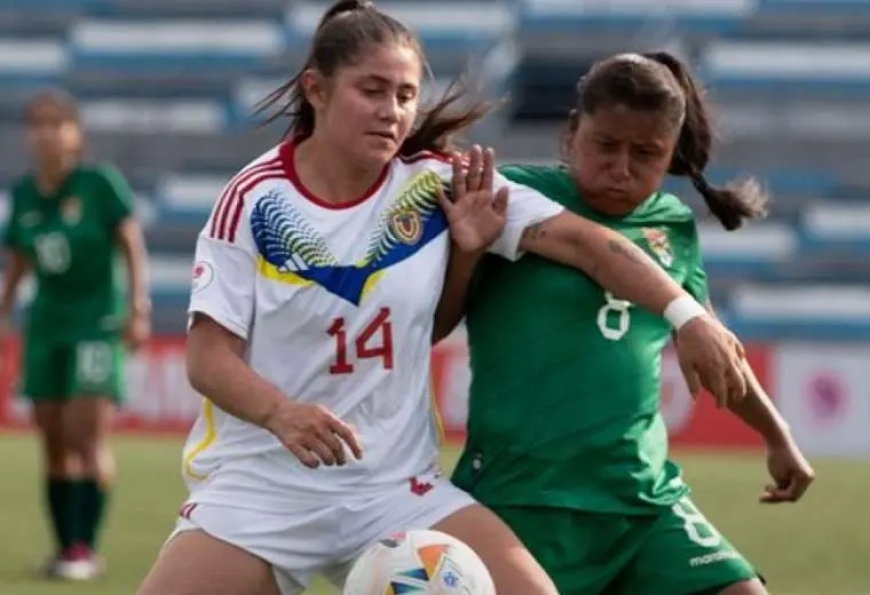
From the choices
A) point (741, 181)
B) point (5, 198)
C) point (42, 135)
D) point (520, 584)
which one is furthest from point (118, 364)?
point (5, 198)

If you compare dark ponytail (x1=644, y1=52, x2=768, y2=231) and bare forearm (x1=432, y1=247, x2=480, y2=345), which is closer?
bare forearm (x1=432, y1=247, x2=480, y2=345)

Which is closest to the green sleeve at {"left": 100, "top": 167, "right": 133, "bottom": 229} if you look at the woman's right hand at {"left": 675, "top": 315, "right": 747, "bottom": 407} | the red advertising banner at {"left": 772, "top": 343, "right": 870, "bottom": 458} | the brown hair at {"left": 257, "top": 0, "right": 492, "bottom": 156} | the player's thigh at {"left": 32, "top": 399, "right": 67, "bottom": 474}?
the player's thigh at {"left": 32, "top": 399, "right": 67, "bottom": 474}

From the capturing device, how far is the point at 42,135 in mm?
9945

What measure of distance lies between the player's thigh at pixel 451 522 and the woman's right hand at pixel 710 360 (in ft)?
1.60

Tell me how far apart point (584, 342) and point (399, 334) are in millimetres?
474

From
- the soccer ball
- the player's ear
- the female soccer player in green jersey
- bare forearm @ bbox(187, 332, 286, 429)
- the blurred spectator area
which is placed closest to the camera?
the soccer ball

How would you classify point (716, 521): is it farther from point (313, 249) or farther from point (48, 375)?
point (313, 249)

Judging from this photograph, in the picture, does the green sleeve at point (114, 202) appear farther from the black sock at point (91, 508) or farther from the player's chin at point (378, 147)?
the player's chin at point (378, 147)

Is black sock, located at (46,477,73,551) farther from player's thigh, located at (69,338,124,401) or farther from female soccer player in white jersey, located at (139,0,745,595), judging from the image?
female soccer player in white jersey, located at (139,0,745,595)

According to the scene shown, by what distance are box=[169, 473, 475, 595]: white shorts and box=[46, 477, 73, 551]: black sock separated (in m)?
5.20

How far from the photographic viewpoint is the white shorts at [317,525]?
14.9ft

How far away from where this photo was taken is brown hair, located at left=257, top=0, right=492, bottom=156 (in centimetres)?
456

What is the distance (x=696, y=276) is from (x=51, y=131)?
545 cm

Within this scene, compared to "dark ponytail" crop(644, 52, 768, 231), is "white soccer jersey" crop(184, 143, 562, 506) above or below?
below
